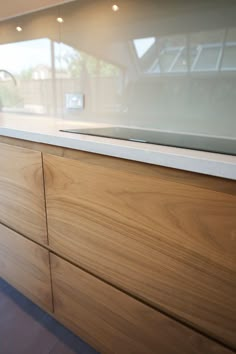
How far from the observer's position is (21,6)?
1307mm

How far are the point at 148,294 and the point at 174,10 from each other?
1007mm

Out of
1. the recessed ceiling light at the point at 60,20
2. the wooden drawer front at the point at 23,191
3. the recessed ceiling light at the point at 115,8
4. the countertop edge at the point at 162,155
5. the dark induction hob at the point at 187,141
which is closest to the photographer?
the countertop edge at the point at 162,155

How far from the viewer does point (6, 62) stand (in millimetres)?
1703

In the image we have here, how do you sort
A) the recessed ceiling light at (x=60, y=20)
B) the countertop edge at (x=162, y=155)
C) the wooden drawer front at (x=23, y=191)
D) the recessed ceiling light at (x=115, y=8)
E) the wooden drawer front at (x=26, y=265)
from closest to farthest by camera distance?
the countertop edge at (x=162, y=155) < the wooden drawer front at (x=23, y=191) < the wooden drawer front at (x=26, y=265) < the recessed ceiling light at (x=115, y=8) < the recessed ceiling light at (x=60, y=20)

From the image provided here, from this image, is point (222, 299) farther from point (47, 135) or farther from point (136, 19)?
point (136, 19)

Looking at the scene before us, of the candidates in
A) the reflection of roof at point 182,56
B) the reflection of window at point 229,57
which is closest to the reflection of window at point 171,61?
the reflection of roof at point 182,56

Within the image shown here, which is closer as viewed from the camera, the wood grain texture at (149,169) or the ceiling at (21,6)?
the wood grain texture at (149,169)

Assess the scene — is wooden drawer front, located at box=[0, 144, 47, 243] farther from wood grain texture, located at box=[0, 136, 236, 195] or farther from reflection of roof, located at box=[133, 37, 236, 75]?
reflection of roof, located at box=[133, 37, 236, 75]

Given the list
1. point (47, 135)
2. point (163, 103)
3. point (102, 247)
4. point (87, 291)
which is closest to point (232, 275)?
point (102, 247)

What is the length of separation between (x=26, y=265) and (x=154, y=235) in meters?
0.67

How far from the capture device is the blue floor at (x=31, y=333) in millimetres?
1027

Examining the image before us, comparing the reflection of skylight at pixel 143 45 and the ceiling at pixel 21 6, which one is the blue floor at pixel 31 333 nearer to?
the reflection of skylight at pixel 143 45

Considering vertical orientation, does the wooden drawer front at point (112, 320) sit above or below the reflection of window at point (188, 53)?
below

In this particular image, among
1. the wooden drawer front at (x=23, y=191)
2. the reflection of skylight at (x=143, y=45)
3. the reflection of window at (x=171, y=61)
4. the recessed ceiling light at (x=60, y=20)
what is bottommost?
the wooden drawer front at (x=23, y=191)
